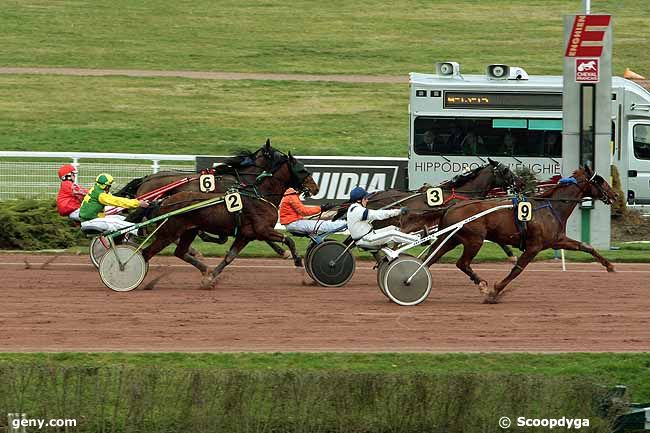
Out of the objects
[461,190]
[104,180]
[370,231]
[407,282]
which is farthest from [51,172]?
[407,282]

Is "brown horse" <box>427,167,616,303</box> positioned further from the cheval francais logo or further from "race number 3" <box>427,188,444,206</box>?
the cheval francais logo

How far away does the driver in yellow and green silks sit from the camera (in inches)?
615

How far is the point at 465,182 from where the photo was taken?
55.2ft

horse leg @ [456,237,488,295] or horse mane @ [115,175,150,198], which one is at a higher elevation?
horse mane @ [115,175,150,198]

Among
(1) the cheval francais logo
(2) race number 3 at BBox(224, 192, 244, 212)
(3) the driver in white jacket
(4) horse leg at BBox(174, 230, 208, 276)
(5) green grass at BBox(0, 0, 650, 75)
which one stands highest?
(5) green grass at BBox(0, 0, 650, 75)

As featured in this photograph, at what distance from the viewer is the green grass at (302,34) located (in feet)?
137

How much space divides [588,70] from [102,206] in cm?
802

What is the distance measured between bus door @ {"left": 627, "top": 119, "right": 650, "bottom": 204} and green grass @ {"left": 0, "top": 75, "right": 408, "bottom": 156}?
26.5 feet

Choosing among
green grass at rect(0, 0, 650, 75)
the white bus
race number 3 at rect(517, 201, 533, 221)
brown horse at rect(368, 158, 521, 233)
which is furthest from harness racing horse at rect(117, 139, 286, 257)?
green grass at rect(0, 0, 650, 75)

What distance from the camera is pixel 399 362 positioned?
11648mm

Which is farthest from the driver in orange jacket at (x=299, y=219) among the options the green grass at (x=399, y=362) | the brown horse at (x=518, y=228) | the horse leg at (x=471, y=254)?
the green grass at (x=399, y=362)

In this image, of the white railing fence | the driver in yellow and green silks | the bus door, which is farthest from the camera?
the bus door

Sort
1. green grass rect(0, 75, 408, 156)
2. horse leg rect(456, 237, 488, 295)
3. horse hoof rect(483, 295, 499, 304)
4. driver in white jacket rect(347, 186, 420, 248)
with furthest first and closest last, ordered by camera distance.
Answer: green grass rect(0, 75, 408, 156) → horse hoof rect(483, 295, 499, 304) → horse leg rect(456, 237, 488, 295) → driver in white jacket rect(347, 186, 420, 248)

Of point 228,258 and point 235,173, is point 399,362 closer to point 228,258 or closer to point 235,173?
point 228,258
